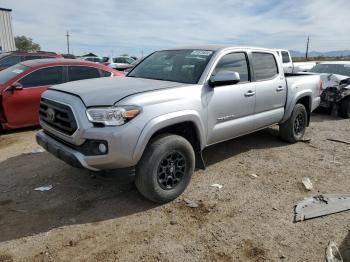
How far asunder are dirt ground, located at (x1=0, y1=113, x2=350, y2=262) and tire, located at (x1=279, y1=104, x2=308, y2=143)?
0.86 meters

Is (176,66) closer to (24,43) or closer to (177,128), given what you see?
(177,128)

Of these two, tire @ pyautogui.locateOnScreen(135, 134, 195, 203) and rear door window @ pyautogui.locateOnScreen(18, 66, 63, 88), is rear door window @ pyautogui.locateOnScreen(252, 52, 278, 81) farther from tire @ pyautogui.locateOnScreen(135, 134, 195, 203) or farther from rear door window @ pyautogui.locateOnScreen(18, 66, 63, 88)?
rear door window @ pyautogui.locateOnScreen(18, 66, 63, 88)

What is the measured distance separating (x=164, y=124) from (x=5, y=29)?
2979 cm

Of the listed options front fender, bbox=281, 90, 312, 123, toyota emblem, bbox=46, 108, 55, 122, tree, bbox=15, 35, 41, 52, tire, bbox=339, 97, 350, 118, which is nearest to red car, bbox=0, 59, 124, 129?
toyota emblem, bbox=46, 108, 55, 122

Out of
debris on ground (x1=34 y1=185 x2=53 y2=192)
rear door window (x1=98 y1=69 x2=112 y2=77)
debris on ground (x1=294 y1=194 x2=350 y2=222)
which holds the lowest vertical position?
debris on ground (x1=294 y1=194 x2=350 y2=222)

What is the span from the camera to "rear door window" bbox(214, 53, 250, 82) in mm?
4487

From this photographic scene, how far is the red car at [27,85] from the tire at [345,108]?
23.0 ft

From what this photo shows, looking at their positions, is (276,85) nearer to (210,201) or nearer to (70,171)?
(210,201)

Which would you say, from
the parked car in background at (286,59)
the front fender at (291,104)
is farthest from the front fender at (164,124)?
the parked car in background at (286,59)

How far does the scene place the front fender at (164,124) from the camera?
3363 mm

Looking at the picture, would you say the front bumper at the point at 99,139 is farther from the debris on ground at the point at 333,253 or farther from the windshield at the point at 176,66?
the debris on ground at the point at 333,253

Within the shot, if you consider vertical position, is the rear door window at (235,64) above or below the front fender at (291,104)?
above

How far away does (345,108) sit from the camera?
903 cm

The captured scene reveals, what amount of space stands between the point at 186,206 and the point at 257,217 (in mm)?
819
